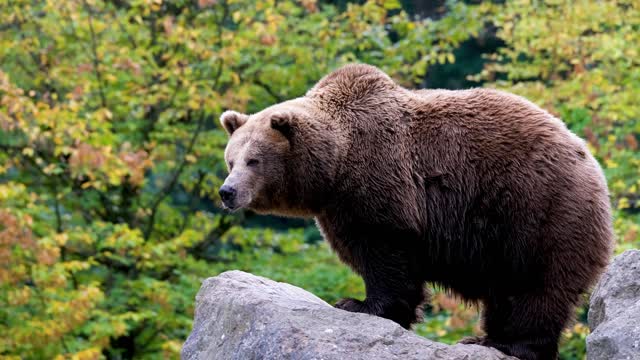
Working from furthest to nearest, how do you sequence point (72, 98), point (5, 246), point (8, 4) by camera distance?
point (8, 4)
point (72, 98)
point (5, 246)

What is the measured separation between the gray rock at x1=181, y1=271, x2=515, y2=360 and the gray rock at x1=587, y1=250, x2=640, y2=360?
739 millimetres

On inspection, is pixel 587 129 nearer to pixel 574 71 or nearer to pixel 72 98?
pixel 574 71

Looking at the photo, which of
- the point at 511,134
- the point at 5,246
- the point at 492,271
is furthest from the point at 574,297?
the point at 5,246

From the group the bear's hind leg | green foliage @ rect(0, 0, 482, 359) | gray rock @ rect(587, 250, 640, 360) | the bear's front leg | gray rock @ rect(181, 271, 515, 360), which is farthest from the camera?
green foliage @ rect(0, 0, 482, 359)

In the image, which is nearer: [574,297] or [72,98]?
[574,297]

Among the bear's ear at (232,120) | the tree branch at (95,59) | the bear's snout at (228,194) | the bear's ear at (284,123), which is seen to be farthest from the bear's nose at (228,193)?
the tree branch at (95,59)

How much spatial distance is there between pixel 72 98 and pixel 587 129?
22.4ft

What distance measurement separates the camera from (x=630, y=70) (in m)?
13.2

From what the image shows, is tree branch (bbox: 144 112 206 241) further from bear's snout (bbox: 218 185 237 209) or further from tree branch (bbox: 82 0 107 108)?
bear's snout (bbox: 218 185 237 209)

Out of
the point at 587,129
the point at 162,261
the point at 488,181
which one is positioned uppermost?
the point at 488,181

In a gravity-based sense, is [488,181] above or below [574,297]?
above

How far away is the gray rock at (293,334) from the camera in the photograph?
17.5 ft

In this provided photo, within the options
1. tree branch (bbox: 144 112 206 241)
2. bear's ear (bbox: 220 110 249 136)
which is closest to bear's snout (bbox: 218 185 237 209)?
bear's ear (bbox: 220 110 249 136)

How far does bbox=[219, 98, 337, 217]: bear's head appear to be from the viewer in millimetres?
5855
